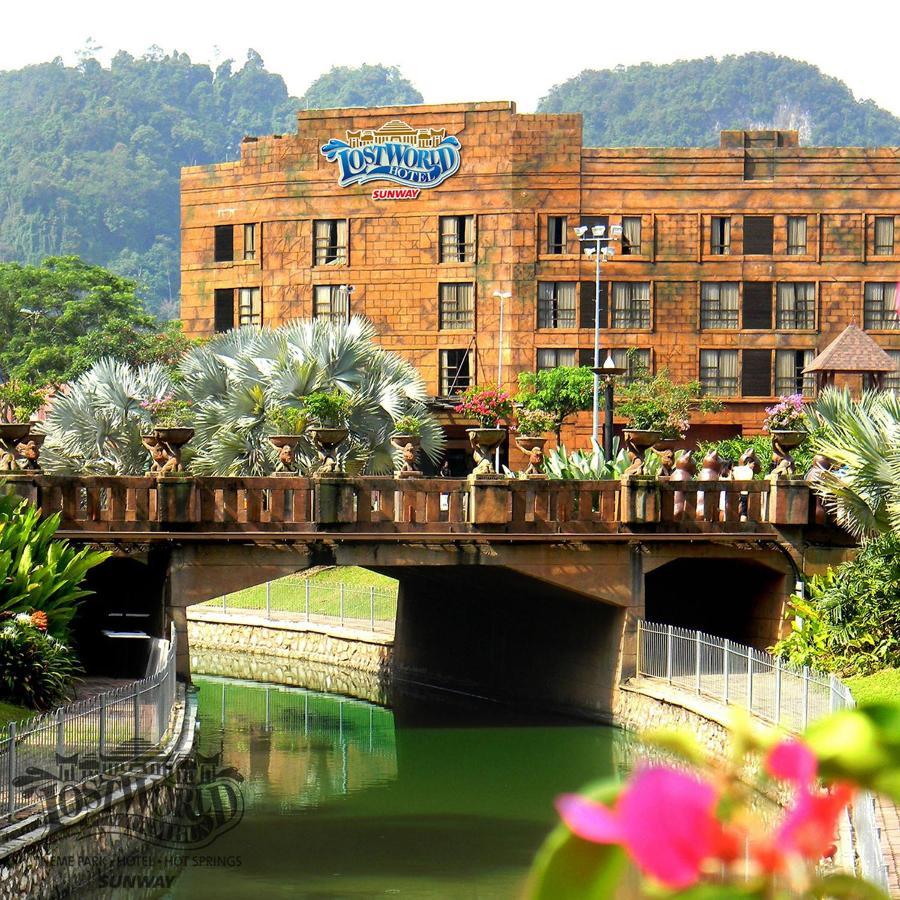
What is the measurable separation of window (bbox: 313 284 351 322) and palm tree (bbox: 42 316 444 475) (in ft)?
73.5

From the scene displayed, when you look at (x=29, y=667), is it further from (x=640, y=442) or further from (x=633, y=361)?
(x=633, y=361)

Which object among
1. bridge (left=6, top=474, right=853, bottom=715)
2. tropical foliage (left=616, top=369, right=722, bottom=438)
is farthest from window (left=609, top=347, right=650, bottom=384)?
bridge (left=6, top=474, right=853, bottom=715)

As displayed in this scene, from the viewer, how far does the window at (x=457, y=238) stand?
66.8 metres

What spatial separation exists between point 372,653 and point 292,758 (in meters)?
11.2

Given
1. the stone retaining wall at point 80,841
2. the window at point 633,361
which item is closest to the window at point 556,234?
the window at point 633,361

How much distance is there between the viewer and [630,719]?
30938 millimetres

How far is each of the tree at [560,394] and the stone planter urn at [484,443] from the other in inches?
1169

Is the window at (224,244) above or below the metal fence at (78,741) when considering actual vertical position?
above

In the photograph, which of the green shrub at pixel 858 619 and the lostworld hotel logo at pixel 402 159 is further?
the lostworld hotel logo at pixel 402 159

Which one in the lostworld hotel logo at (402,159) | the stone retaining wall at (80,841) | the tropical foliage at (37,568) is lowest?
the stone retaining wall at (80,841)

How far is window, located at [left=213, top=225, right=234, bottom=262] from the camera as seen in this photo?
7056 centimetres

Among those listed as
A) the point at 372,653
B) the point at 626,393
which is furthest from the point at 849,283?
the point at 372,653

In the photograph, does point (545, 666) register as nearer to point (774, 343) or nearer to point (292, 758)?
point (292, 758)

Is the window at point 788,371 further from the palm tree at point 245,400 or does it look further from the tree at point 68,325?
the tree at point 68,325
